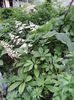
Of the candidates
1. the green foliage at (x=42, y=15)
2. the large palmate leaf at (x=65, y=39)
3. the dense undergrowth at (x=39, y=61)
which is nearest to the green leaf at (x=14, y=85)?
the dense undergrowth at (x=39, y=61)

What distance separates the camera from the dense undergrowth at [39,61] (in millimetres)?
2504

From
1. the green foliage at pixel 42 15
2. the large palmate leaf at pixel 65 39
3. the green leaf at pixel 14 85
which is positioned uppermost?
the large palmate leaf at pixel 65 39

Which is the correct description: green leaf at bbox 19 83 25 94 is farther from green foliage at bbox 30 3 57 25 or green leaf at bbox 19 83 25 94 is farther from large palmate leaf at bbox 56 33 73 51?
green foliage at bbox 30 3 57 25

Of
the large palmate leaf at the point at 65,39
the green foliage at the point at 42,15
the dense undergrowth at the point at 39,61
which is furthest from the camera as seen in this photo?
the green foliage at the point at 42,15

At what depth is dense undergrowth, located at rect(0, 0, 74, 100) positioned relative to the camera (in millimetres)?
2504

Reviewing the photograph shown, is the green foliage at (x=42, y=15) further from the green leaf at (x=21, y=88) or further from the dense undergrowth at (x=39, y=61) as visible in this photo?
the green leaf at (x=21, y=88)

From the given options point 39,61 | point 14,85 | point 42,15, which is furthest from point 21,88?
point 42,15

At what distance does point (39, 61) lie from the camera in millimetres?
2660

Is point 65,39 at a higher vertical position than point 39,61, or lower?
higher

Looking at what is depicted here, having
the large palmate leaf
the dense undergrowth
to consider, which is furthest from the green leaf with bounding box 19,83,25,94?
the large palmate leaf

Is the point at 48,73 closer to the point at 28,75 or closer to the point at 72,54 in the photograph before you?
the point at 28,75

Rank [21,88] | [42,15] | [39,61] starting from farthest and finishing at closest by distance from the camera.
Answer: [42,15]
[39,61]
[21,88]

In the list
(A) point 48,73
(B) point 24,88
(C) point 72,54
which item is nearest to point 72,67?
(C) point 72,54

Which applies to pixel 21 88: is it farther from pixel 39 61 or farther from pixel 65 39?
pixel 65 39
